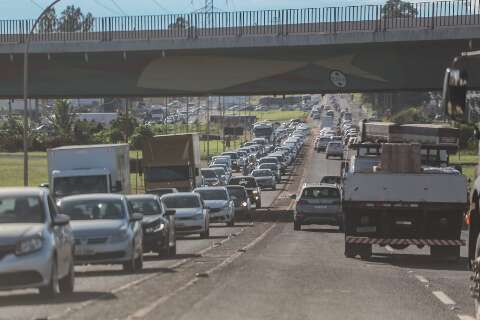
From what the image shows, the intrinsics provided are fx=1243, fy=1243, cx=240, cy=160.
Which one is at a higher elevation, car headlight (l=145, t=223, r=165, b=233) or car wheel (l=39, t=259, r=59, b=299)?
car wheel (l=39, t=259, r=59, b=299)

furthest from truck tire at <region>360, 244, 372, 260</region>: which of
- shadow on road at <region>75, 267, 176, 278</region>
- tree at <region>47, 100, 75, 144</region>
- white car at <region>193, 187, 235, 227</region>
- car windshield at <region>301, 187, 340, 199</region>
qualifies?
tree at <region>47, 100, 75, 144</region>

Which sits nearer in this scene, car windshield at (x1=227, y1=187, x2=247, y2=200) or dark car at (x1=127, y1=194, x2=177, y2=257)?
dark car at (x1=127, y1=194, x2=177, y2=257)

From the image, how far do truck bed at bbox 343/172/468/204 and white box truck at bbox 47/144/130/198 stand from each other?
1408 cm

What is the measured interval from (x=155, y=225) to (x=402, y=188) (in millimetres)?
5498

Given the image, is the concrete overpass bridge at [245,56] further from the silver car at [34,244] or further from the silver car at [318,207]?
the silver car at [34,244]

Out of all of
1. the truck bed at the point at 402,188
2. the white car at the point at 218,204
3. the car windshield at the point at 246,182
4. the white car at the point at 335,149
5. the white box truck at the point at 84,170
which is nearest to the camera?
the truck bed at the point at 402,188

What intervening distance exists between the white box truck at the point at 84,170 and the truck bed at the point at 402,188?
14.1m

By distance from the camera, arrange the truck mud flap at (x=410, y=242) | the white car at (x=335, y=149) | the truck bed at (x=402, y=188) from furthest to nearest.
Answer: the white car at (x=335, y=149)
the truck mud flap at (x=410, y=242)
the truck bed at (x=402, y=188)

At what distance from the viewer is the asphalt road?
15.3 meters

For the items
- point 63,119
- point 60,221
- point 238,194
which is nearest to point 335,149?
point 63,119

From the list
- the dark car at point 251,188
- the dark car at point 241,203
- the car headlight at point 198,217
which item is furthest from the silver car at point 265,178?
the car headlight at point 198,217

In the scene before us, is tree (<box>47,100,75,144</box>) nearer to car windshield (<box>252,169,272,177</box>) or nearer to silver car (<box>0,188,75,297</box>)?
car windshield (<box>252,169,272,177</box>)

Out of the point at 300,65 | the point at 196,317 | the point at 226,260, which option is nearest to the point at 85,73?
the point at 300,65

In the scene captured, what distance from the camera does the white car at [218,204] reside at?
46.8m
